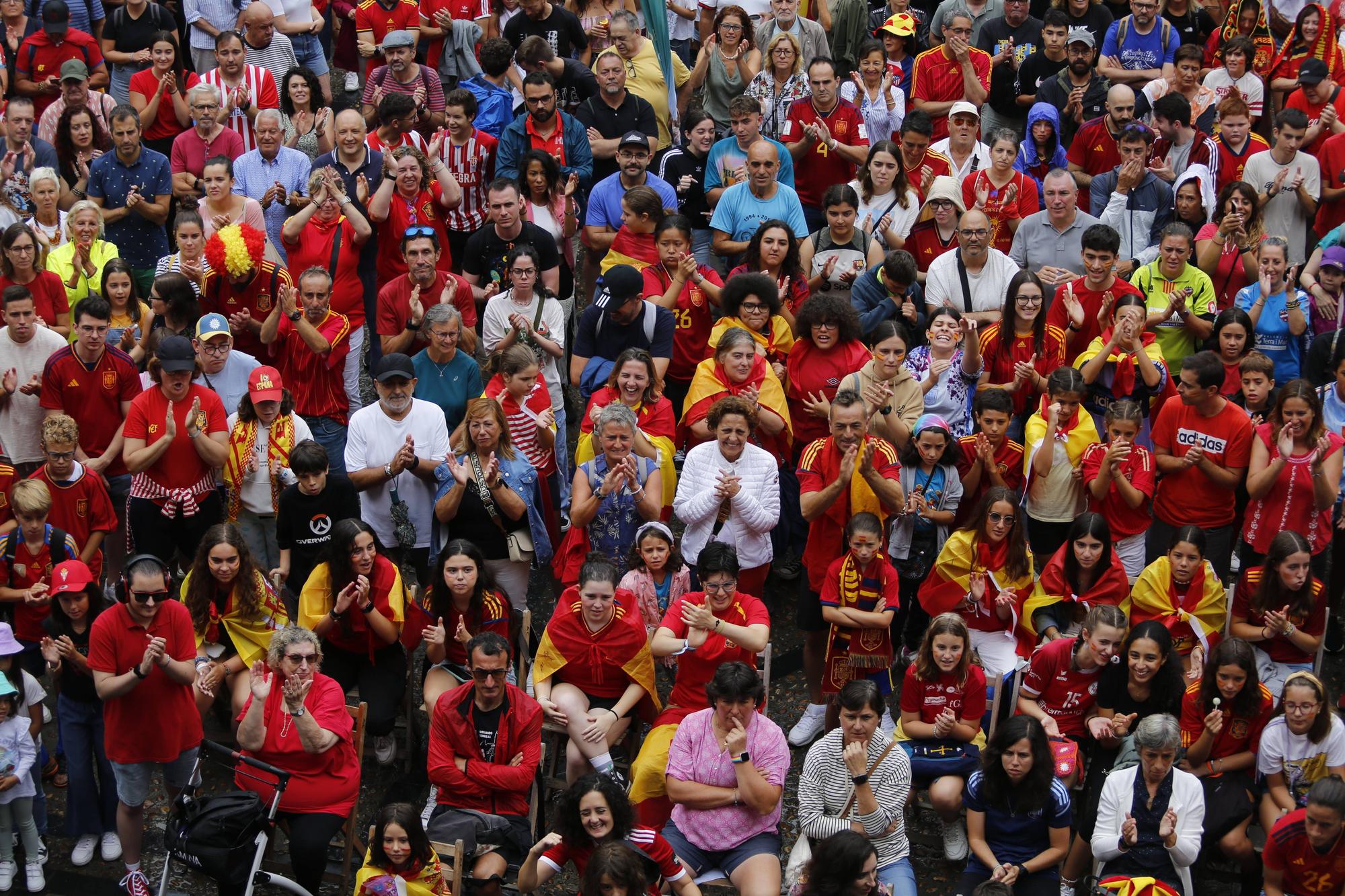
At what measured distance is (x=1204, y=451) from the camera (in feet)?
32.2

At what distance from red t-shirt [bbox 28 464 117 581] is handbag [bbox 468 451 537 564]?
204cm

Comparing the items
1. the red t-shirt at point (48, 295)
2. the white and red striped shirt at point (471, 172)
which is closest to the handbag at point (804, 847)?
the white and red striped shirt at point (471, 172)

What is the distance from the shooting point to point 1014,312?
1041 centimetres

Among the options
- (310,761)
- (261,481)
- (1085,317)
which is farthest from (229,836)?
(1085,317)

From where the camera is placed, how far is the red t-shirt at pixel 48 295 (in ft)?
35.9

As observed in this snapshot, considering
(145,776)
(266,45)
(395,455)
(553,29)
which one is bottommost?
(145,776)

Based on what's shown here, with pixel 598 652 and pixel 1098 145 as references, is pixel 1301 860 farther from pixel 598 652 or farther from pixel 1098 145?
pixel 1098 145

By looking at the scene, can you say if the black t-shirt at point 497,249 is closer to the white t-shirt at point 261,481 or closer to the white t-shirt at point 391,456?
the white t-shirt at point 391,456

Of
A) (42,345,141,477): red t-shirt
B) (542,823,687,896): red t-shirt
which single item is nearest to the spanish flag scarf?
(42,345,141,477): red t-shirt

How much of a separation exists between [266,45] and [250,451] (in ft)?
15.7

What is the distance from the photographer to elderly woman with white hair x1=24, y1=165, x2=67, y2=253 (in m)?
11.4

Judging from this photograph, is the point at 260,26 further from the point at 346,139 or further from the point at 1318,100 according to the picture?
the point at 1318,100

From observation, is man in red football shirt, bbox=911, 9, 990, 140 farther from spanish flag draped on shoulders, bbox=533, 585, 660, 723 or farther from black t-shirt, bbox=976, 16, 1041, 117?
spanish flag draped on shoulders, bbox=533, 585, 660, 723

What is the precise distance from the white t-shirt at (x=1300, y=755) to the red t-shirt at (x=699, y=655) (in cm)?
247
